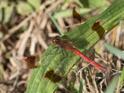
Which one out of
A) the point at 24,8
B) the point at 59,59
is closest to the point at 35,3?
the point at 24,8

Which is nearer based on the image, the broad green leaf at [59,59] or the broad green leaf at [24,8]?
the broad green leaf at [59,59]

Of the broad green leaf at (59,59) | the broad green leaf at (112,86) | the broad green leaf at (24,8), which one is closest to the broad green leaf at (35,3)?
the broad green leaf at (24,8)

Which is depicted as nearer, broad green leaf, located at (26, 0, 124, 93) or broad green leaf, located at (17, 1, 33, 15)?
broad green leaf, located at (26, 0, 124, 93)

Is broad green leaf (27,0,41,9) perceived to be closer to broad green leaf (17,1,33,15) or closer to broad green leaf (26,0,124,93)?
broad green leaf (17,1,33,15)

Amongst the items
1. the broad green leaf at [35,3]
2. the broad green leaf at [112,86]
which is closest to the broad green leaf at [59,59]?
the broad green leaf at [112,86]

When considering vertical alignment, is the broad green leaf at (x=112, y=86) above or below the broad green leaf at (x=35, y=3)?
below

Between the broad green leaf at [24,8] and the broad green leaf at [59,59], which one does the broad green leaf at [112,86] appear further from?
the broad green leaf at [24,8]

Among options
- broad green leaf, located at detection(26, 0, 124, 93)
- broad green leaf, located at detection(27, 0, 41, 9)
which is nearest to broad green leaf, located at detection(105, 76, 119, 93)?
broad green leaf, located at detection(26, 0, 124, 93)

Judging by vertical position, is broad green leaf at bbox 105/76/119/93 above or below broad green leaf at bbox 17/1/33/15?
below

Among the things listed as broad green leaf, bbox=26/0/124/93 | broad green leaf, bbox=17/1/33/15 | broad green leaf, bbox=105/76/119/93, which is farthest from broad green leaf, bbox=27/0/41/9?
broad green leaf, bbox=105/76/119/93
